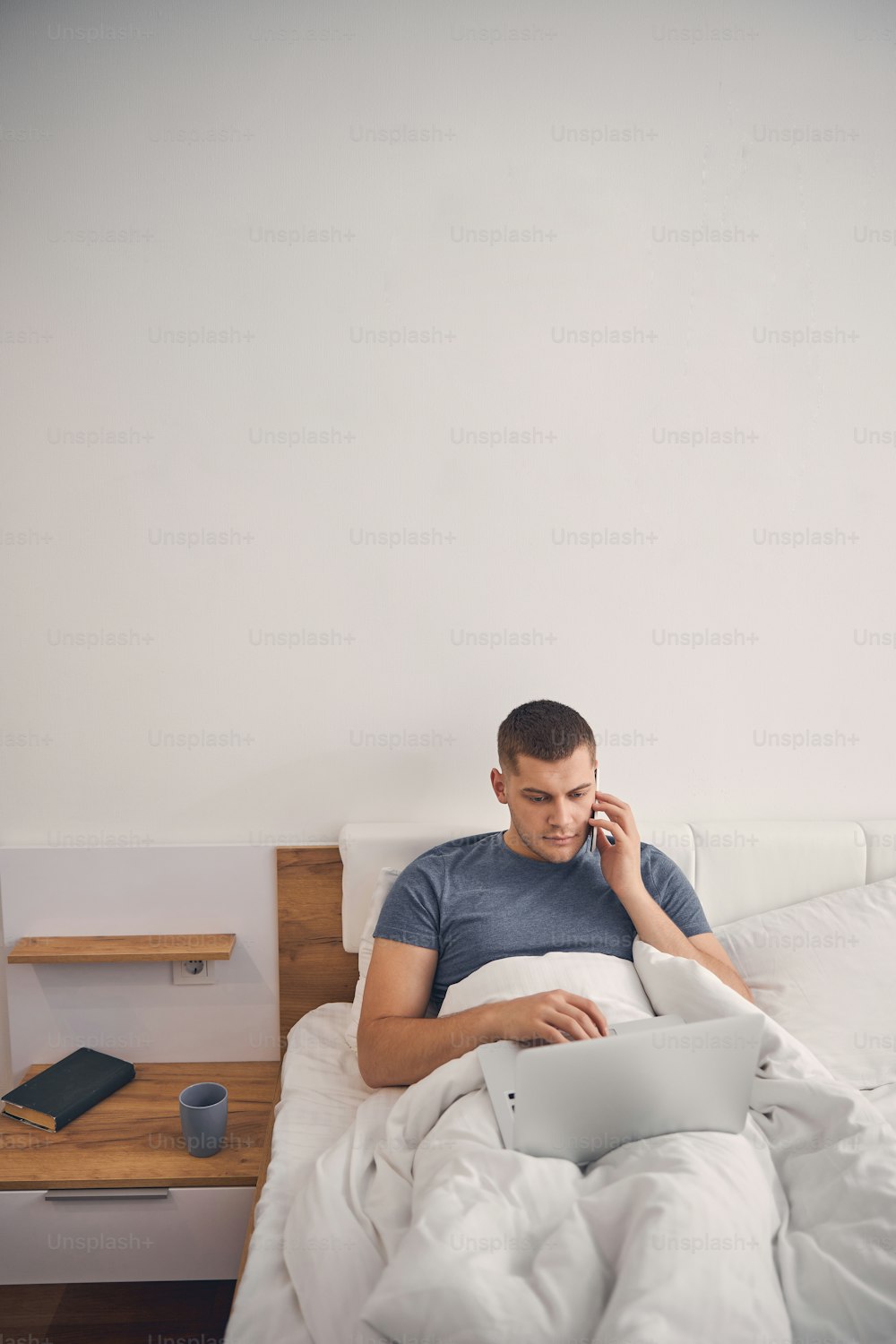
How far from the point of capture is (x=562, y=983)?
4.84ft

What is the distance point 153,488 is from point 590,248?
1078mm

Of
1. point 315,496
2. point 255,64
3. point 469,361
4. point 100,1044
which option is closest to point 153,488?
point 315,496

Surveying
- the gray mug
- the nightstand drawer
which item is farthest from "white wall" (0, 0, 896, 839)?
the nightstand drawer

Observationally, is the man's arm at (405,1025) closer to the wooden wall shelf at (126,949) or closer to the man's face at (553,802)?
the man's face at (553,802)

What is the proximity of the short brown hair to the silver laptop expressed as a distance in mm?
555

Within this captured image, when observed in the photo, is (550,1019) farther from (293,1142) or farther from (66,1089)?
(66,1089)

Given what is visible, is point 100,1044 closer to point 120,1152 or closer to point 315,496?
point 120,1152

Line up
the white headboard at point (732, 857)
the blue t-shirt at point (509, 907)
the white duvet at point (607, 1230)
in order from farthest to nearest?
1. the white headboard at point (732, 857)
2. the blue t-shirt at point (509, 907)
3. the white duvet at point (607, 1230)

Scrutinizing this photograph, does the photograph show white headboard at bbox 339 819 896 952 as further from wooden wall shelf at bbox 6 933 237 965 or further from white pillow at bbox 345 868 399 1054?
wooden wall shelf at bbox 6 933 237 965

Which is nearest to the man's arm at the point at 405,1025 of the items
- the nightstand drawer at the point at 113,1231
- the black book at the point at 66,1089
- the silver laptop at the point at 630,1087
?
the silver laptop at the point at 630,1087

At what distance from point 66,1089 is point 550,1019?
1.01 metres

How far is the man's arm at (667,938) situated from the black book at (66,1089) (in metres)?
1.07

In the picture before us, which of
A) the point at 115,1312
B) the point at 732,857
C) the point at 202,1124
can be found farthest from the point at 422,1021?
the point at 115,1312

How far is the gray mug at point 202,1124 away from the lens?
5.04ft
